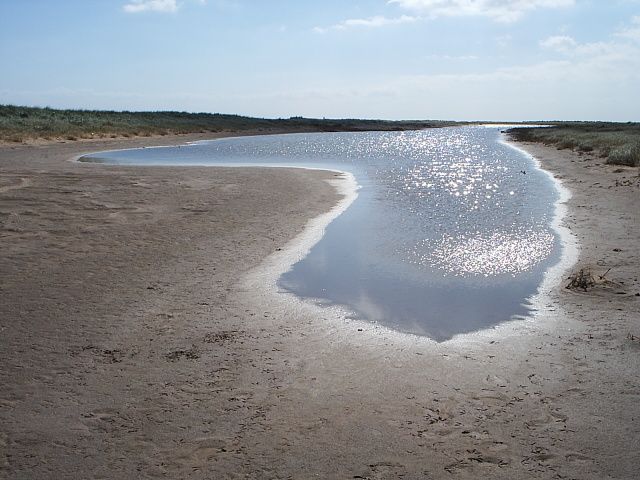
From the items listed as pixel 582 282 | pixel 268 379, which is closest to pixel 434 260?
pixel 582 282

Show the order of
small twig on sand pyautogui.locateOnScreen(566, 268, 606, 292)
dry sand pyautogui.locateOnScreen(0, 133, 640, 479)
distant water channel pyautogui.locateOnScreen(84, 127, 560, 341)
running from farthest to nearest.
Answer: small twig on sand pyautogui.locateOnScreen(566, 268, 606, 292) < distant water channel pyautogui.locateOnScreen(84, 127, 560, 341) < dry sand pyautogui.locateOnScreen(0, 133, 640, 479)

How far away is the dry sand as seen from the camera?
464cm

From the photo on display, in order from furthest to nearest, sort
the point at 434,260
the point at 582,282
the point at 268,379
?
1. the point at 434,260
2. the point at 582,282
3. the point at 268,379

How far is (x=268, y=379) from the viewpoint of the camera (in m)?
6.05

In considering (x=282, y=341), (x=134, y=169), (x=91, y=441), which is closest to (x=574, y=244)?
(x=282, y=341)

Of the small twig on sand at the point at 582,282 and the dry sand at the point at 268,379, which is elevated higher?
the small twig on sand at the point at 582,282

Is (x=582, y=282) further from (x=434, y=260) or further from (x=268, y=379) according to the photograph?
(x=268, y=379)

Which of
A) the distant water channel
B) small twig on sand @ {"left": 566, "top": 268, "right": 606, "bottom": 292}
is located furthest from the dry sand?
the distant water channel

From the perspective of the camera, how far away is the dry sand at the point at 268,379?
4.64 metres

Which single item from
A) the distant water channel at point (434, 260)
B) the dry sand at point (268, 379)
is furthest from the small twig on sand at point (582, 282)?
the distant water channel at point (434, 260)

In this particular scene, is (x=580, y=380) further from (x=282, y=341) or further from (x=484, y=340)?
(x=282, y=341)

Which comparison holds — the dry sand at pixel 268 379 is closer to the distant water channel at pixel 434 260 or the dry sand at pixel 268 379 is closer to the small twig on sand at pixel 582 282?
the small twig on sand at pixel 582 282

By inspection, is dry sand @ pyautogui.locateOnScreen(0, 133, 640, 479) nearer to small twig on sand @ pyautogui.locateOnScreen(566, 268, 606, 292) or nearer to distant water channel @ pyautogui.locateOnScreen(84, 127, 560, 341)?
small twig on sand @ pyautogui.locateOnScreen(566, 268, 606, 292)

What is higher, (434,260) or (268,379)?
(434,260)
